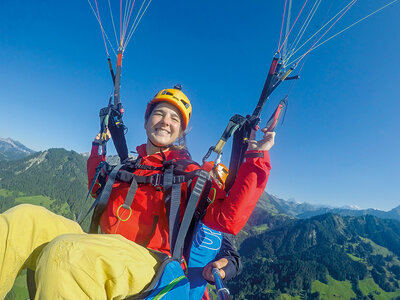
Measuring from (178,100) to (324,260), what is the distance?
450 feet

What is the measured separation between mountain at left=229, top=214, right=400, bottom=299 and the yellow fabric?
11052 cm

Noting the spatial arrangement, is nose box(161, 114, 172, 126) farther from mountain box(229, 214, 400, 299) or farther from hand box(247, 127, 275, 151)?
mountain box(229, 214, 400, 299)

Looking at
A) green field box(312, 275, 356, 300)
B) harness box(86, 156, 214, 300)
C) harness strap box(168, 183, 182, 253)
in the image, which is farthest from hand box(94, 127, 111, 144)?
green field box(312, 275, 356, 300)

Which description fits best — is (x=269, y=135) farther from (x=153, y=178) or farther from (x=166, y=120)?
(x=166, y=120)

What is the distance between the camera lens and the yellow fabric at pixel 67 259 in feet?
4.71

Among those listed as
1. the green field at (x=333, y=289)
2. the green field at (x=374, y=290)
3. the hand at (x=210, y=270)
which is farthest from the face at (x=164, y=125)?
the green field at (x=374, y=290)

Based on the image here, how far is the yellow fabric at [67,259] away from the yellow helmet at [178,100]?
2.30m

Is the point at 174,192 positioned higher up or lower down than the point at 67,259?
higher up

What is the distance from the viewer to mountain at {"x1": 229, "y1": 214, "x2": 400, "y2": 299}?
98344 mm

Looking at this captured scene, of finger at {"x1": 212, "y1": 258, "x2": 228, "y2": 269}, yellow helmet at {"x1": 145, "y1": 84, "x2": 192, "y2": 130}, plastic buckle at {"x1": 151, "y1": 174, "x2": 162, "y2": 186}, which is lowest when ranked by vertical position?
finger at {"x1": 212, "y1": 258, "x2": 228, "y2": 269}

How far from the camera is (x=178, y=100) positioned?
3814 mm

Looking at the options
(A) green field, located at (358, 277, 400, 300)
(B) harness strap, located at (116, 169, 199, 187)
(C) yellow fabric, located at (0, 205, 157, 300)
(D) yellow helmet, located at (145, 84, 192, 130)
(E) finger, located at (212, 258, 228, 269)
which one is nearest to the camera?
(C) yellow fabric, located at (0, 205, 157, 300)

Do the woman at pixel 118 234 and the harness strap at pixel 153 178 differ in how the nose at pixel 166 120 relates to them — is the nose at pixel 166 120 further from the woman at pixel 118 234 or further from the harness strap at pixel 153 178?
the harness strap at pixel 153 178

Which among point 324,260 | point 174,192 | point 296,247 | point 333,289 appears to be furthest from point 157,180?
point 296,247
